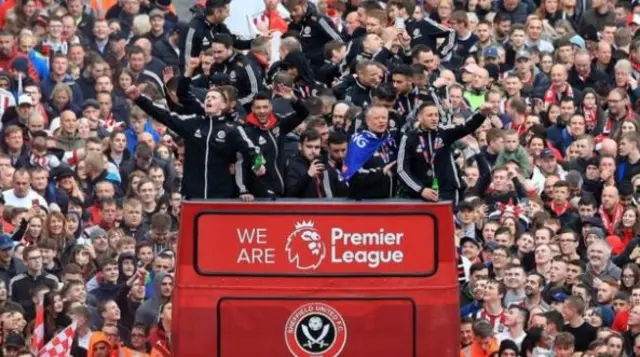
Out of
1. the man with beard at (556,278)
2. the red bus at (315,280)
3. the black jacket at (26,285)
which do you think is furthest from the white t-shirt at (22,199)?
the red bus at (315,280)

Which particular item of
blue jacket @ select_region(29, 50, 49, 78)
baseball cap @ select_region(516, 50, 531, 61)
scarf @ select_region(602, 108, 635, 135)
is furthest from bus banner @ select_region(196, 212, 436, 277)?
baseball cap @ select_region(516, 50, 531, 61)

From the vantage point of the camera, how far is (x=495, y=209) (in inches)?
1176

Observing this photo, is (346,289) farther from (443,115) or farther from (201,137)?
(443,115)

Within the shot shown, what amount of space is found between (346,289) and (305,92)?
24.4 ft

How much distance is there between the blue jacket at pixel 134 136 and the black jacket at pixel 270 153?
6.70 m

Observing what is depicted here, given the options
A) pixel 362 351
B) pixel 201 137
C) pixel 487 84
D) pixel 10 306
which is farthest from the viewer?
pixel 487 84

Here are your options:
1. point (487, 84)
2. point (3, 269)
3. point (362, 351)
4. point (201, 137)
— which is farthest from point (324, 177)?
point (487, 84)

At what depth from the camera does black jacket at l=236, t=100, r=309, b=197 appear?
23.7 m

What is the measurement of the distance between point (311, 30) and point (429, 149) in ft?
21.7

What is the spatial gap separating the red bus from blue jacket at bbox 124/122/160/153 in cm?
928

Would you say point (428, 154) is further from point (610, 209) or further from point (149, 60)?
point (149, 60)

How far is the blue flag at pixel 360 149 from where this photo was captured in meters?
23.2

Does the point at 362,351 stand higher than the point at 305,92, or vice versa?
the point at 305,92

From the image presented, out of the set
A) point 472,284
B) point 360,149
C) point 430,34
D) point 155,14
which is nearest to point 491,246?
point 472,284
